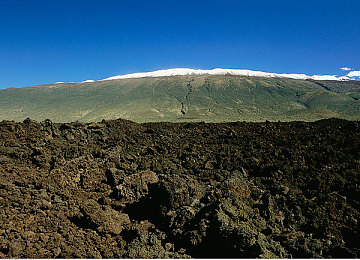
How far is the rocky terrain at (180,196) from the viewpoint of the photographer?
4.47m

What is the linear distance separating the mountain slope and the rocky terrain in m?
57.7

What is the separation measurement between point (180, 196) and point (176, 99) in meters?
94.7

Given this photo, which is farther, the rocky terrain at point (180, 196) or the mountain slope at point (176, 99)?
the mountain slope at point (176, 99)

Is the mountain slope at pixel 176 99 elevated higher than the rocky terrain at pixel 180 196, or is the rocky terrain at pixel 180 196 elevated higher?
the mountain slope at pixel 176 99

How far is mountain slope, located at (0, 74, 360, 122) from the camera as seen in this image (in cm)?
7944

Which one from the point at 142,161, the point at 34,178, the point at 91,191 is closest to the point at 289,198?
the point at 142,161

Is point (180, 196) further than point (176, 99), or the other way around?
point (176, 99)

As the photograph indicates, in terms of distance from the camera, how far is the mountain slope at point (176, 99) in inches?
3127

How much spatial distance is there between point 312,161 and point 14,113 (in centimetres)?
10947

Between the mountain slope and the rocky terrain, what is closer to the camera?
the rocky terrain

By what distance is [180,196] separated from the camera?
593 centimetres

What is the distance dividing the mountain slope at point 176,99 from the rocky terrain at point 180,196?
189 ft

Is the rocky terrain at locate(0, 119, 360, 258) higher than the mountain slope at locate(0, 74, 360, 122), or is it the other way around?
the mountain slope at locate(0, 74, 360, 122)

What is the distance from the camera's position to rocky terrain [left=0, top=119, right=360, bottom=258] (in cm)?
447
